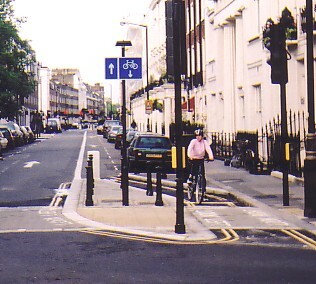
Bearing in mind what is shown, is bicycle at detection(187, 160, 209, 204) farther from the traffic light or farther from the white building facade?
the white building facade

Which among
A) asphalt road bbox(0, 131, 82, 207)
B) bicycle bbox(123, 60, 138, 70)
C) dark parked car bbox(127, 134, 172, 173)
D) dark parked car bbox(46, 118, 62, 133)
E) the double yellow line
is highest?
bicycle bbox(123, 60, 138, 70)

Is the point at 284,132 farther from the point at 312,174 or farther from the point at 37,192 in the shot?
the point at 37,192

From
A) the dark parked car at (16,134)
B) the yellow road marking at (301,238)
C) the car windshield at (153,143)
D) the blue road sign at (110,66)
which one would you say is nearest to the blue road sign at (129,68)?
the blue road sign at (110,66)

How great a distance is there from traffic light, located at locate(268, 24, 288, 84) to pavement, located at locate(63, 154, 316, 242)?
277 cm

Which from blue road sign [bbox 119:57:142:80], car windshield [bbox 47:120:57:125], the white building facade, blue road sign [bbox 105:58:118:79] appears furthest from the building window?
car windshield [bbox 47:120:57:125]

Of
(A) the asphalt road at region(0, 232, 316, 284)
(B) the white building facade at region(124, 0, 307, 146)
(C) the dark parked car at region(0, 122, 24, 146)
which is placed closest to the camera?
(A) the asphalt road at region(0, 232, 316, 284)

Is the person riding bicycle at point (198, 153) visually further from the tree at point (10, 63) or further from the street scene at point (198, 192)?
the tree at point (10, 63)

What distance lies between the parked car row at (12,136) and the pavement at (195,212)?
94.6ft

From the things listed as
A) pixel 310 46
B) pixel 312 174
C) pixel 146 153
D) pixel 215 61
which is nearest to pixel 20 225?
pixel 312 174

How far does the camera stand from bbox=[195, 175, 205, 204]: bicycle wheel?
56.7 feet

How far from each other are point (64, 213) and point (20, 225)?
6.14 ft

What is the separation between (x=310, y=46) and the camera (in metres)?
14.2

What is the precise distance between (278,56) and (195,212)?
12.2 feet

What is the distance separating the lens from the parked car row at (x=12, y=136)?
50.5 metres
